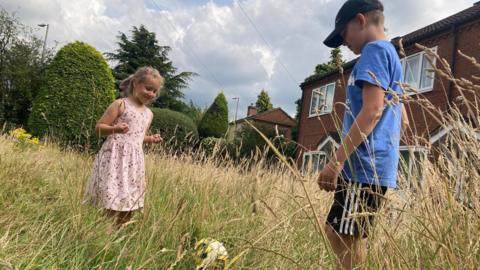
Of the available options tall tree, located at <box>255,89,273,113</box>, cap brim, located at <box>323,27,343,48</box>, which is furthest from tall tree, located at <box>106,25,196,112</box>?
cap brim, located at <box>323,27,343,48</box>

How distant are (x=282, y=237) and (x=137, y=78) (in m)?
1.76

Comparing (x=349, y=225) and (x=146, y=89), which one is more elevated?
(x=146, y=89)

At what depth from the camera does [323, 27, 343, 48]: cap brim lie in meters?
2.11

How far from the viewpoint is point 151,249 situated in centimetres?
221

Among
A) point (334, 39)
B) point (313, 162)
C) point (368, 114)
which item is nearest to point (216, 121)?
point (313, 162)

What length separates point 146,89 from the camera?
337 cm

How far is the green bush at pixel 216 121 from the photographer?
23.8 metres

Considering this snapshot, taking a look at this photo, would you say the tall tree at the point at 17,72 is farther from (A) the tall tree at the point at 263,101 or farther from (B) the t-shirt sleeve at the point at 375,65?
(A) the tall tree at the point at 263,101

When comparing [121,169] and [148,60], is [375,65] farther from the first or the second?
[148,60]

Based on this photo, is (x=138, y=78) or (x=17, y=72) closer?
(x=138, y=78)

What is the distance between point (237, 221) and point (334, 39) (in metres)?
1.55

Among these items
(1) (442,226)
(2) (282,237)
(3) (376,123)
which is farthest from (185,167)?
(1) (442,226)

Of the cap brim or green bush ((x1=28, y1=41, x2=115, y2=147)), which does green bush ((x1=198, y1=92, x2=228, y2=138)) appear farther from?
the cap brim

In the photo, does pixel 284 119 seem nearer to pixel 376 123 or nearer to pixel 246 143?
pixel 246 143
